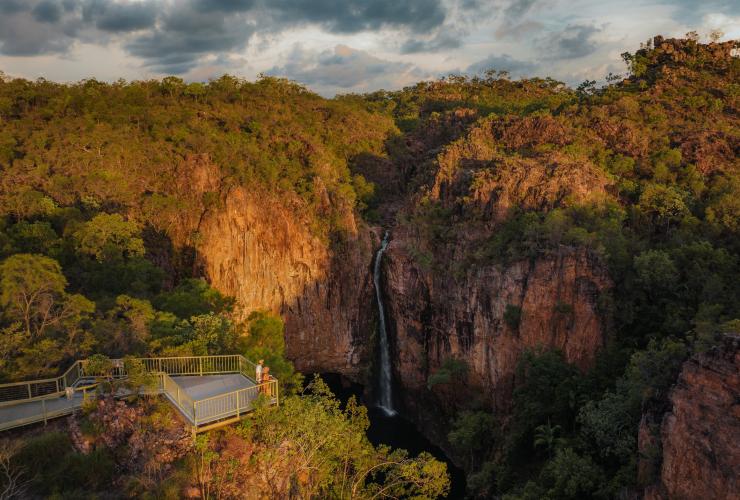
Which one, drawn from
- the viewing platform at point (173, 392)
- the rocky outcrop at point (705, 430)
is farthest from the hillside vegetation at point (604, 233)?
the viewing platform at point (173, 392)

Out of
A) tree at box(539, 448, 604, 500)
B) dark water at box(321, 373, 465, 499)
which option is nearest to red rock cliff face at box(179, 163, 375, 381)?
dark water at box(321, 373, 465, 499)

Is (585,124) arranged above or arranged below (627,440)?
above

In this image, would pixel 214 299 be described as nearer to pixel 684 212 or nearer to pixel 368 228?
pixel 368 228

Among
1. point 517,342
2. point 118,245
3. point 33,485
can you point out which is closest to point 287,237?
point 118,245

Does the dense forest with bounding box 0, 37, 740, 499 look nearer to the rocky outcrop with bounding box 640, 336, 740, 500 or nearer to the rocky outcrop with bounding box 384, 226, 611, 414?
the rocky outcrop with bounding box 384, 226, 611, 414

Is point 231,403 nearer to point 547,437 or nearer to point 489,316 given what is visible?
point 547,437

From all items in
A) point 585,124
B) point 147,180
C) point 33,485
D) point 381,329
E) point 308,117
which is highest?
point 308,117
